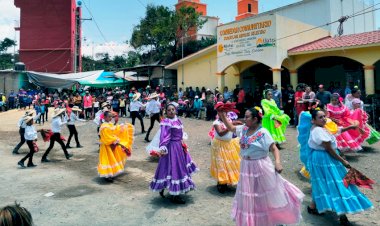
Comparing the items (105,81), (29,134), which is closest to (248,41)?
(29,134)

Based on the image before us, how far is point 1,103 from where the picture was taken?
82.3 feet

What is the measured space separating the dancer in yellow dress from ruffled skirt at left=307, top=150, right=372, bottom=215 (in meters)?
4.23

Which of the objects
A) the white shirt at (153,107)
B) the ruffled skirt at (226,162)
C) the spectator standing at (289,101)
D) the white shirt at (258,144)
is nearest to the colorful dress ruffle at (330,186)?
the white shirt at (258,144)

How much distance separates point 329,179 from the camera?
469 cm

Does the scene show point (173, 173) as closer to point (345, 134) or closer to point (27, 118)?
point (345, 134)

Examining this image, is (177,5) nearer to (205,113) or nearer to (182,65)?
(182,65)

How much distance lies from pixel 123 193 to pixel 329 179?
3.80m

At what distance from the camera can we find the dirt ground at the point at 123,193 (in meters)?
5.14

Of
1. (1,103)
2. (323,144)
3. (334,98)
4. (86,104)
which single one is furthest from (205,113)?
(1,103)

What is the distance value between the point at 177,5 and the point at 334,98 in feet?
136

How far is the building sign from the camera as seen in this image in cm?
1753

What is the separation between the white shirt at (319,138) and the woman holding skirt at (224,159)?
5.77ft

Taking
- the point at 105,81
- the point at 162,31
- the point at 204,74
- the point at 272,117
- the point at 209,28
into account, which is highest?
the point at 209,28

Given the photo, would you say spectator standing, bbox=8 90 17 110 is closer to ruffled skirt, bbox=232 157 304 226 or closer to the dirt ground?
the dirt ground
